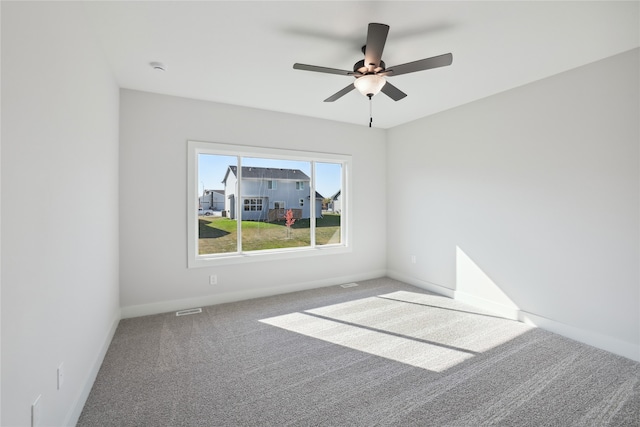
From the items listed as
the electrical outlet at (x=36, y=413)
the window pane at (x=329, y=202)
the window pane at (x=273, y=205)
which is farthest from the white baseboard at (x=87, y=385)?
the window pane at (x=329, y=202)

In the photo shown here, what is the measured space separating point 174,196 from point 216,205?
1.85ft

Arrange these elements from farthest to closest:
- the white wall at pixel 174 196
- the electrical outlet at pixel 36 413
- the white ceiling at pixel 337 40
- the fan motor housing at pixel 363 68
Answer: the white wall at pixel 174 196 < the fan motor housing at pixel 363 68 < the white ceiling at pixel 337 40 < the electrical outlet at pixel 36 413

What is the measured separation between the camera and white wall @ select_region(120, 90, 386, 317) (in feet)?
10.8

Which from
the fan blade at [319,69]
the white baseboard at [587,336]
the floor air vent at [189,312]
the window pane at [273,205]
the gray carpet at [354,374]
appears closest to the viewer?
the gray carpet at [354,374]

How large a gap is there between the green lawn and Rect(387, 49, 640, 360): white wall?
156cm

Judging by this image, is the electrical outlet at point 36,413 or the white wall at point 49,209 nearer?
the white wall at point 49,209

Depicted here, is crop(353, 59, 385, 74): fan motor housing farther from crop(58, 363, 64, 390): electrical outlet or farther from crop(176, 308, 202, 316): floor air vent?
crop(176, 308, 202, 316): floor air vent

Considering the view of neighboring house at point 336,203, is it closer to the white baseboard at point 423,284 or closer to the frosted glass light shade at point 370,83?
the white baseboard at point 423,284

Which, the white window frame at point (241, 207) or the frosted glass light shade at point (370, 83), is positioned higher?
the frosted glass light shade at point (370, 83)

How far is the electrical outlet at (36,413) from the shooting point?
48.4 inches

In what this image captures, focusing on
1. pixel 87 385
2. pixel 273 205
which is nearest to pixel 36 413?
pixel 87 385

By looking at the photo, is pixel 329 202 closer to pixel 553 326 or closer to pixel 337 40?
pixel 337 40

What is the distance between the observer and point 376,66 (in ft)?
7.54

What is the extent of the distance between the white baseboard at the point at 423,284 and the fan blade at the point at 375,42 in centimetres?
320
